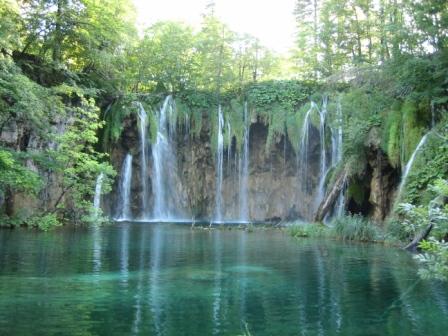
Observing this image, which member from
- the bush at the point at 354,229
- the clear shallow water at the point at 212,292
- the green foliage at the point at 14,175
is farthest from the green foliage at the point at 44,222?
the bush at the point at 354,229

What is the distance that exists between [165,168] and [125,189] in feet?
8.60

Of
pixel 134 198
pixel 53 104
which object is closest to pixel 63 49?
pixel 53 104

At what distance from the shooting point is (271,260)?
11625 mm

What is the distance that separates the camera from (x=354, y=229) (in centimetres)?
1636

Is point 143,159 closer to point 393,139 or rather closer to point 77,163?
point 77,163

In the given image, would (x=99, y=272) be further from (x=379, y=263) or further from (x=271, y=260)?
(x=379, y=263)

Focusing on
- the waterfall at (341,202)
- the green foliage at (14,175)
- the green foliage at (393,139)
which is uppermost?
the green foliage at (393,139)

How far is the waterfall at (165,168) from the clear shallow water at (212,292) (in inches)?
614

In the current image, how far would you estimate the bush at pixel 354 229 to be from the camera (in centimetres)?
1588

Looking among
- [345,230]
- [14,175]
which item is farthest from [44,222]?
[345,230]

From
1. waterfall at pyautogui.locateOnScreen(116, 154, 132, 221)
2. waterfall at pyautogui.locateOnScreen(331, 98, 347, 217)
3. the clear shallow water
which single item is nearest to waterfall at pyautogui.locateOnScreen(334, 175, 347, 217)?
waterfall at pyautogui.locateOnScreen(331, 98, 347, 217)

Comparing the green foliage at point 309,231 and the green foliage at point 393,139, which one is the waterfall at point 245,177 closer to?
the green foliage at point 309,231

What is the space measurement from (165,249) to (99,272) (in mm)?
4150

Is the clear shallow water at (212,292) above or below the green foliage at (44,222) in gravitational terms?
below
